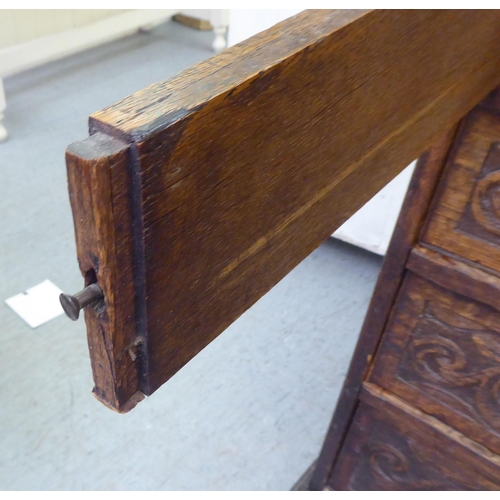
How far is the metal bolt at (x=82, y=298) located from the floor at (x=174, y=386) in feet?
3.22

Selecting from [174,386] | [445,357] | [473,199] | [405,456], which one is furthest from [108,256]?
[174,386]

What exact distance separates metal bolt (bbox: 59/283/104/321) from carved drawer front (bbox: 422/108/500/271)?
477 mm

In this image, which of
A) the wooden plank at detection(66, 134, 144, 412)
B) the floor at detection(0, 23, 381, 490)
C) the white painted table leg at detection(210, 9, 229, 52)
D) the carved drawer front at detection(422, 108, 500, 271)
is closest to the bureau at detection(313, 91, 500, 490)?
the carved drawer front at detection(422, 108, 500, 271)

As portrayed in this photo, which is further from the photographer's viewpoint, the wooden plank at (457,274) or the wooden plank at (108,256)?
the wooden plank at (457,274)

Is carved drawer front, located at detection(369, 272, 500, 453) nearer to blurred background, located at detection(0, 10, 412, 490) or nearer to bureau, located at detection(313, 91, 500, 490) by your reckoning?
bureau, located at detection(313, 91, 500, 490)

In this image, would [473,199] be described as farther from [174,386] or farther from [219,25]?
[219,25]

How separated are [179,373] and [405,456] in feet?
2.17

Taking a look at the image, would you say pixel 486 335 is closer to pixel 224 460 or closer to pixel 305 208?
pixel 305 208

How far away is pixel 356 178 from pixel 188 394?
1.02 m

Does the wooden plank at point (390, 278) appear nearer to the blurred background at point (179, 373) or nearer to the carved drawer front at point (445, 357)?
the carved drawer front at point (445, 357)

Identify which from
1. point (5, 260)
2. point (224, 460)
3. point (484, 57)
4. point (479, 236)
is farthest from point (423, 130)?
point (5, 260)

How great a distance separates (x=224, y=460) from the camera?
3.90 feet

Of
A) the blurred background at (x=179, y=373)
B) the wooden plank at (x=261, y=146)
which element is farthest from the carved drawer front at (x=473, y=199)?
the blurred background at (x=179, y=373)

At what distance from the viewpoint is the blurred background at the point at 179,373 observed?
3.83 ft
